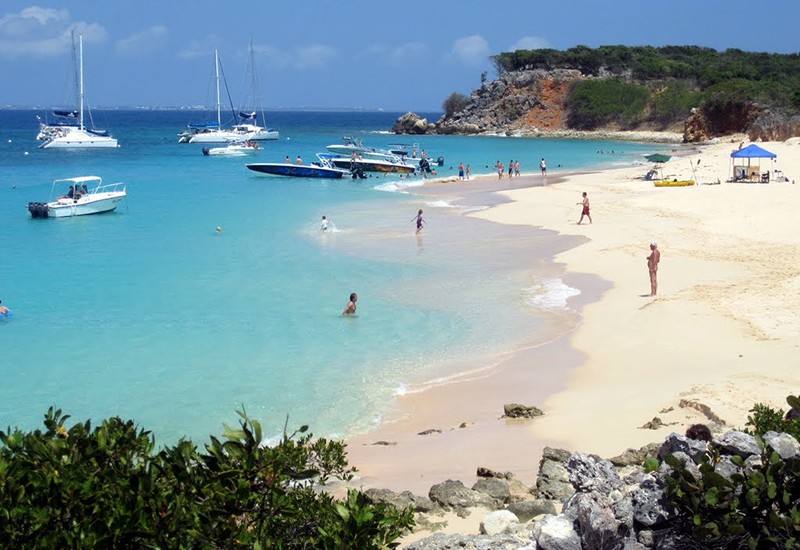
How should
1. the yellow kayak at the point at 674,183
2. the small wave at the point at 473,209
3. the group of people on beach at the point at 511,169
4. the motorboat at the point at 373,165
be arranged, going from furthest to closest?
the motorboat at the point at 373,165 → the group of people on beach at the point at 511,169 → the yellow kayak at the point at 674,183 → the small wave at the point at 473,209

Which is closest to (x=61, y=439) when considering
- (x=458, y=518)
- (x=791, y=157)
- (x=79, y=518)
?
(x=79, y=518)

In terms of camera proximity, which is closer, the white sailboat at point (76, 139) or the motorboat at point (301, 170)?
the motorboat at point (301, 170)

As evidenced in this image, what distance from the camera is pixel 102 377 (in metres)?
14.5

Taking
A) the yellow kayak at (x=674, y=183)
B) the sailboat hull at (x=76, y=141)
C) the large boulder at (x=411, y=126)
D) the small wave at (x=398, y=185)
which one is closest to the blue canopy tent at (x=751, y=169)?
the yellow kayak at (x=674, y=183)

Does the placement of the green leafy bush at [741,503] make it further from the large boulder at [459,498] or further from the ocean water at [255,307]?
the ocean water at [255,307]

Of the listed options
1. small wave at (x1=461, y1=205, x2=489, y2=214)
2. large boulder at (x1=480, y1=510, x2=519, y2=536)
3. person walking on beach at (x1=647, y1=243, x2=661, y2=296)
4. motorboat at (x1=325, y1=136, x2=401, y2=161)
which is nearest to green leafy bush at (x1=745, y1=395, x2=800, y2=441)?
large boulder at (x1=480, y1=510, x2=519, y2=536)

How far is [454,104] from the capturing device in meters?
118

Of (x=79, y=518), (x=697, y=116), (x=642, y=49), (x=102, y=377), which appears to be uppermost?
(x=642, y=49)

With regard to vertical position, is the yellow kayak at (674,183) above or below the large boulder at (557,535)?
above

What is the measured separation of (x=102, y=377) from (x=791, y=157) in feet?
132

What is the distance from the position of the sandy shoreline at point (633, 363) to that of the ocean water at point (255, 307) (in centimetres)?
97

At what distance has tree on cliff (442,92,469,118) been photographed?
380 feet

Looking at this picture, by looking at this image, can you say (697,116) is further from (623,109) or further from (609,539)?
(609,539)

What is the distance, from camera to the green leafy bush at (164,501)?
3723mm
